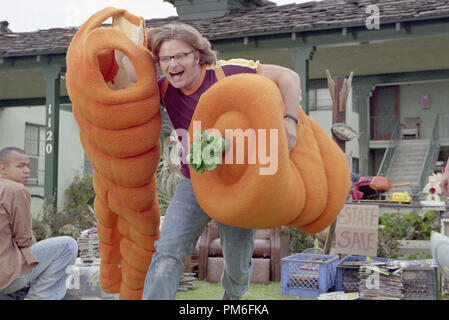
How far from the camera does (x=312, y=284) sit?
A: 16.4 ft

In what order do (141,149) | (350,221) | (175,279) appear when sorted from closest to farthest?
(175,279)
(141,149)
(350,221)

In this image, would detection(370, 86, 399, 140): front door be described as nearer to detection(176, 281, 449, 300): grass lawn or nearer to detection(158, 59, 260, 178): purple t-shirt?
detection(176, 281, 449, 300): grass lawn

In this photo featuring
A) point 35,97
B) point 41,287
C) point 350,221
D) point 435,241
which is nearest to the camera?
point 435,241

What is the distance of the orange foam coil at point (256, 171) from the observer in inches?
88.0

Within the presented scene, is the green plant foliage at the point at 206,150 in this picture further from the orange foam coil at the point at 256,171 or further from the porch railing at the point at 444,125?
the porch railing at the point at 444,125

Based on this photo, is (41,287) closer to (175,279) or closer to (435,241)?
(175,279)

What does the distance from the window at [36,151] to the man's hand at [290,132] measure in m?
13.1

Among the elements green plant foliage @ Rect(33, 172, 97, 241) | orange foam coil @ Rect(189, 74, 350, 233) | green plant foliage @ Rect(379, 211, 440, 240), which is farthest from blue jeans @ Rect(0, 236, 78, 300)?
green plant foliage @ Rect(379, 211, 440, 240)

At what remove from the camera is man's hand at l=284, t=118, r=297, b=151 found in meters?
2.47

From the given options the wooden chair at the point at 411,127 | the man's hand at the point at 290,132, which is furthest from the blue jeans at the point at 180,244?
the wooden chair at the point at 411,127

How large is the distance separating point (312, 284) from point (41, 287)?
7.85 feet

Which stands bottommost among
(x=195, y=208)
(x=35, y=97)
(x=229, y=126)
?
(x=195, y=208)

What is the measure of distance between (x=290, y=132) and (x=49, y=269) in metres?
2.19
